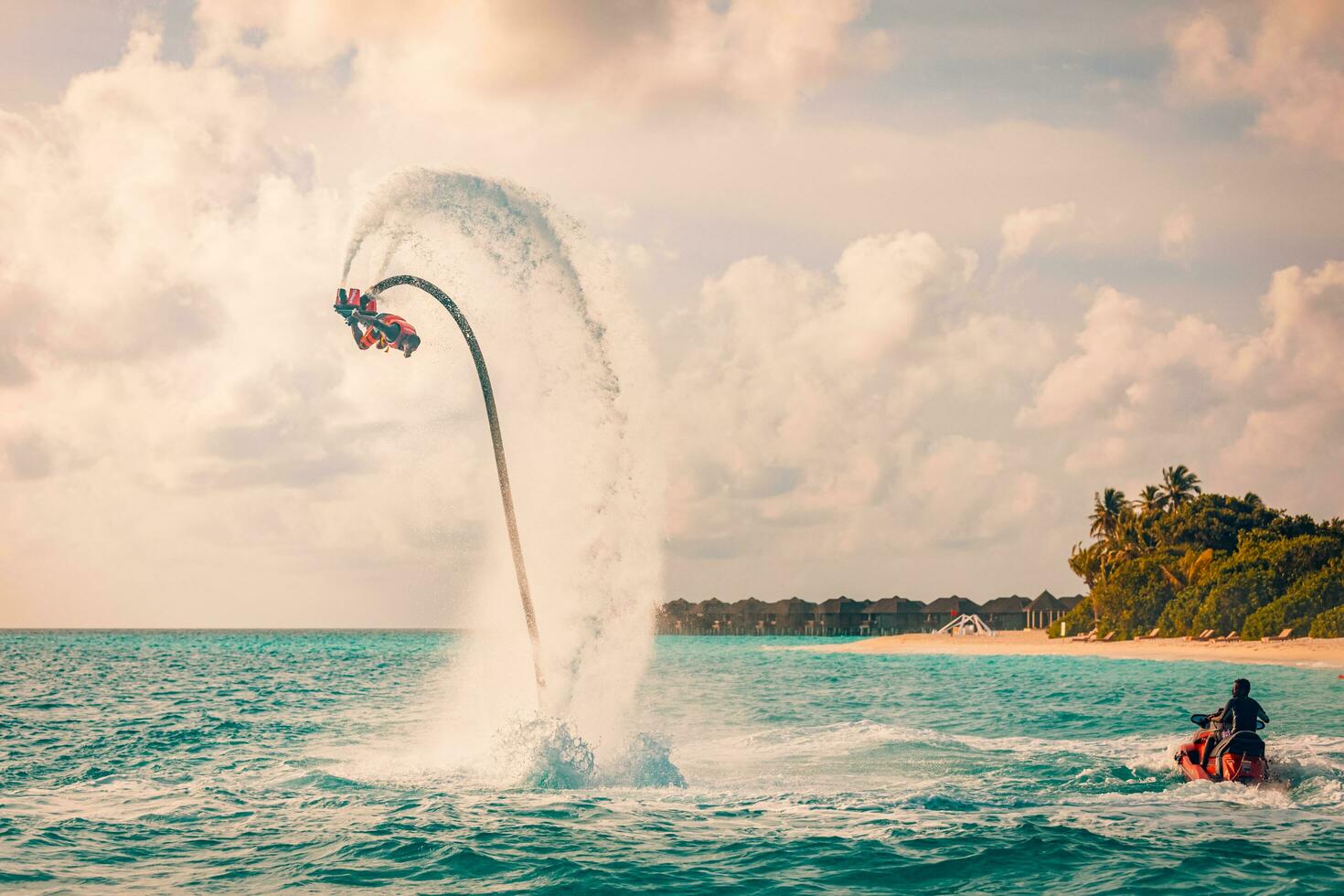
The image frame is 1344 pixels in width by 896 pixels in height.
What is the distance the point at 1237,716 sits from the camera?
2289cm

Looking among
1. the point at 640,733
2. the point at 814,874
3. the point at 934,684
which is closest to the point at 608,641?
the point at 640,733

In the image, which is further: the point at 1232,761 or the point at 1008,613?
the point at 1008,613

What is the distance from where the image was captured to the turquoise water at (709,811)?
15969mm

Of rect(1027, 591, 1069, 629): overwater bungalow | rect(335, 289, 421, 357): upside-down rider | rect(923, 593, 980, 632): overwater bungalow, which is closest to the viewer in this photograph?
rect(335, 289, 421, 357): upside-down rider

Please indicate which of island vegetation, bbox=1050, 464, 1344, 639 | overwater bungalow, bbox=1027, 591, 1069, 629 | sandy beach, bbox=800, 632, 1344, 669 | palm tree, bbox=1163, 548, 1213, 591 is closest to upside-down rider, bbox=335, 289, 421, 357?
sandy beach, bbox=800, 632, 1344, 669

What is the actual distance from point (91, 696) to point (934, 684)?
44910mm

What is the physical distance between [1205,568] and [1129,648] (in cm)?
1067

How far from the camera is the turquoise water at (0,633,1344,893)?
16.0m

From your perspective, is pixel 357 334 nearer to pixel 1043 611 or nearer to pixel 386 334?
pixel 386 334

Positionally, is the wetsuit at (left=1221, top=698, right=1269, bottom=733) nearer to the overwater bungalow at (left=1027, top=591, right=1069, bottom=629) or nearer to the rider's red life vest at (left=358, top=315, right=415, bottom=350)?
the rider's red life vest at (left=358, top=315, right=415, bottom=350)

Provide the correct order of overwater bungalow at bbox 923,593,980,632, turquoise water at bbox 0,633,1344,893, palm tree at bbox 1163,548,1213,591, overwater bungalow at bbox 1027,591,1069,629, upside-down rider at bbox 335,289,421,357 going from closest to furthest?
turquoise water at bbox 0,633,1344,893
upside-down rider at bbox 335,289,421,357
palm tree at bbox 1163,548,1213,591
overwater bungalow at bbox 1027,591,1069,629
overwater bungalow at bbox 923,593,980,632

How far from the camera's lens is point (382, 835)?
18.5m

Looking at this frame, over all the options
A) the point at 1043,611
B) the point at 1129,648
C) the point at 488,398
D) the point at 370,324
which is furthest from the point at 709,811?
the point at 1043,611

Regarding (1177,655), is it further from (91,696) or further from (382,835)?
(382,835)
